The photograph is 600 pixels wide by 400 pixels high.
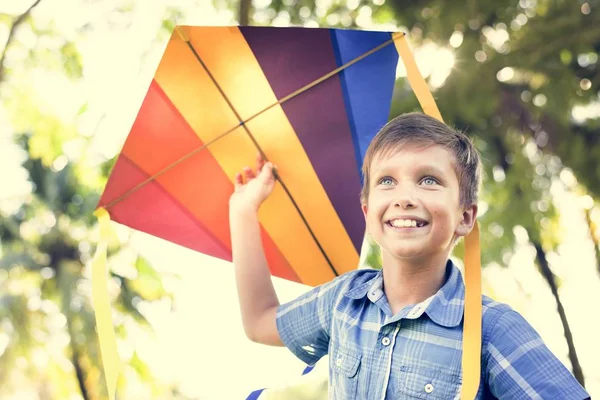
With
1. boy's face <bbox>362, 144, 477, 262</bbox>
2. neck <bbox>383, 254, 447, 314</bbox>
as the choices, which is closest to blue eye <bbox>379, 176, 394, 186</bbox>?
boy's face <bbox>362, 144, 477, 262</bbox>

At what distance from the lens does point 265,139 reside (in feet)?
6.10

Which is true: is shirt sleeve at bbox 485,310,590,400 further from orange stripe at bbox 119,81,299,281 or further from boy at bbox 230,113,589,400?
orange stripe at bbox 119,81,299,281

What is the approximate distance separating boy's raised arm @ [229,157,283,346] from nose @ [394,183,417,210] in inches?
20.3

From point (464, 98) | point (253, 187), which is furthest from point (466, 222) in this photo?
point (464, 98)

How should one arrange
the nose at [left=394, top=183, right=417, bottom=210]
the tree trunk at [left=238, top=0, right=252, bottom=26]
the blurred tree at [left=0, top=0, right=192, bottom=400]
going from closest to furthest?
the nose at [left=394, top=183, right=417, bottom=210] → the tree trunk at [left=238, top=0, right=252, bottom=26] → the blurred tree at [left=0, top=0, right=192, bottom=400]

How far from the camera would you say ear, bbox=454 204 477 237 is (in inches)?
50.5

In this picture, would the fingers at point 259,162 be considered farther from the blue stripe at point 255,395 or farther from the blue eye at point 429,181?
the blue eye at point 429,181

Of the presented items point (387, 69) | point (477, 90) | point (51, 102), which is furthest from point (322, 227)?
point (51, 102)

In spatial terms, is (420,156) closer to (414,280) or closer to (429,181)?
(429,181)

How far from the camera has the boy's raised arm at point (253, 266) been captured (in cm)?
161

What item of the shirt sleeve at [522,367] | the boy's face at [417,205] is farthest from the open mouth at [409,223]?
the shirt sleeve at [522,367]

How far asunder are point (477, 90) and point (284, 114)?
7.04 ft

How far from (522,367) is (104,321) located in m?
0.96

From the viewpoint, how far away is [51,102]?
809 centimetres
